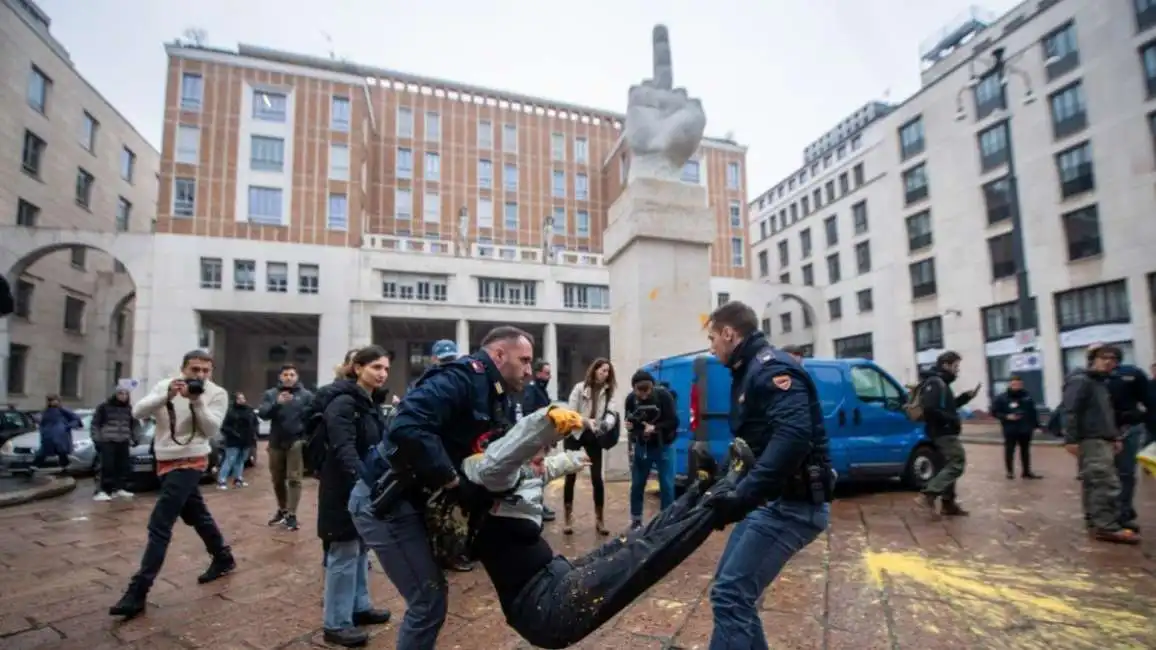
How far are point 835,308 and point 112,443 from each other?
3852 cm

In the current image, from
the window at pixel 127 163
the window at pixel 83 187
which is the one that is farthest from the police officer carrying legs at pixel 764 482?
the window at pixel 127 163

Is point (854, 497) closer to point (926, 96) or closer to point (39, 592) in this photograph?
point (39, 592)

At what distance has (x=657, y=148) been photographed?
393 inches

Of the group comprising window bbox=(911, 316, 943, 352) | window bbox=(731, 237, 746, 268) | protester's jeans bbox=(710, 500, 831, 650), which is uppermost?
window bbox=(731, 237, 746, 268)

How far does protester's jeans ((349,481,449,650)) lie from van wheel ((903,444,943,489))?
7382 mm

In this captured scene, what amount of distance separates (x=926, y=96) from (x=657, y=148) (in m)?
28.8

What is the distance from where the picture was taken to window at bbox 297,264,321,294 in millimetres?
29516

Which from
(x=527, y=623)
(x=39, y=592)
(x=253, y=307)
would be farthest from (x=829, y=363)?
(x=253, y=307)

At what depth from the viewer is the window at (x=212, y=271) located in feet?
92.9

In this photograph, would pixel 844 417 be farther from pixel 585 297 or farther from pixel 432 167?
pixel 432 167

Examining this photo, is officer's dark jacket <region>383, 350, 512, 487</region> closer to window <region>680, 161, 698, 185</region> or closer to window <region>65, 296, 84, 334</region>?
window <region>65, 296, 84, 334</region>

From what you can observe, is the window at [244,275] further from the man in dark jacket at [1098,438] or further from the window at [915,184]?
the window at [915,184]

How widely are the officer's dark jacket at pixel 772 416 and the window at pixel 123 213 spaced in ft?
132

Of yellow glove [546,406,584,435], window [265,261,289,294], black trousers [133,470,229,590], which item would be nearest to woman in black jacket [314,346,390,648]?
black trousers [133,470,229,590]
